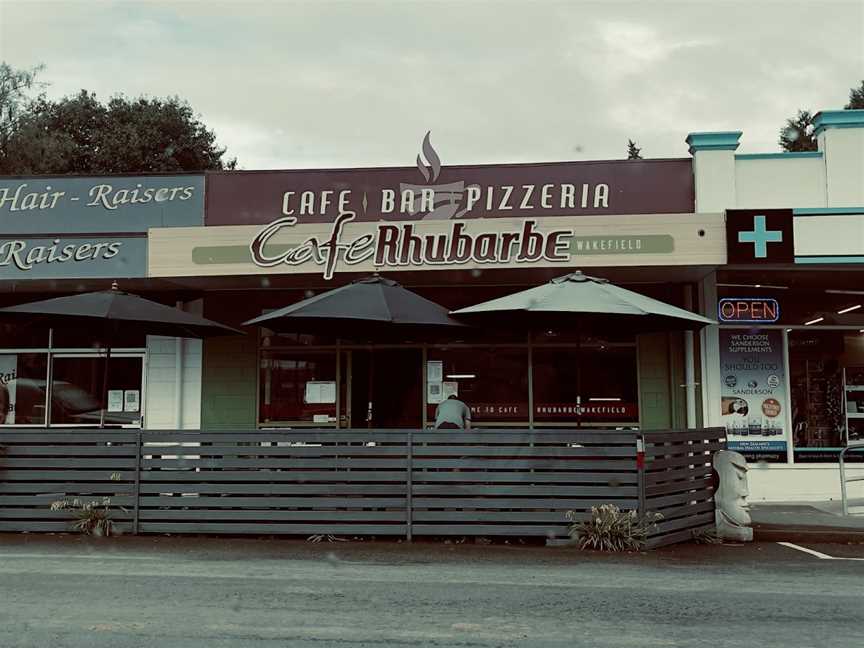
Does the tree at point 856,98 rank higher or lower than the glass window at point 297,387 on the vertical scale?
higher

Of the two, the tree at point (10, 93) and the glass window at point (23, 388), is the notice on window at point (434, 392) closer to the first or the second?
the glass window at point (23, 388)

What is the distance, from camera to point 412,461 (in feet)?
29.8

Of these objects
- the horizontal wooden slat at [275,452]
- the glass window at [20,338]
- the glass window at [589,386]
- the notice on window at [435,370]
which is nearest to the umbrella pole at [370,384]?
the notice on window at [435,370]

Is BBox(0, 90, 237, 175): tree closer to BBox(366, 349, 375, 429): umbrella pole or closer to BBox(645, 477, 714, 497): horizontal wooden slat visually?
BBox(366, 349, 375, 429): umbrella pole

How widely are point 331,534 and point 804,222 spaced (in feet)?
25.0

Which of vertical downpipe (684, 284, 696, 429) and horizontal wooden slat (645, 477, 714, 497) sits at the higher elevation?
vertical downpipe (684, 284, 696, 429)

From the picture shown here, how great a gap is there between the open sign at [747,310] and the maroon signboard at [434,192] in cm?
190

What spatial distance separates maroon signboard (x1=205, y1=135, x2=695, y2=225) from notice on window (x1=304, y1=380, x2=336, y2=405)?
8.29 feet

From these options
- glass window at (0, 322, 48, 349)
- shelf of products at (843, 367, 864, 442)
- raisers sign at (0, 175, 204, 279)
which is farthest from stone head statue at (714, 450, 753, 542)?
glass window at (0, 322, 48, 349)

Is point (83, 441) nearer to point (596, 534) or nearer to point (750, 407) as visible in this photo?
point (596, 534)

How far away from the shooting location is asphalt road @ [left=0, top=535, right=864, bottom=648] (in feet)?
A: 17.3

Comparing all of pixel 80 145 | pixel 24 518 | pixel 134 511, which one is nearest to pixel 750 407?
pixel 134 511

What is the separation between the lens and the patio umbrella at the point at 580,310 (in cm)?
918

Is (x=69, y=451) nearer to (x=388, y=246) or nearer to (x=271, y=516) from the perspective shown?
(x=271, y=516)
